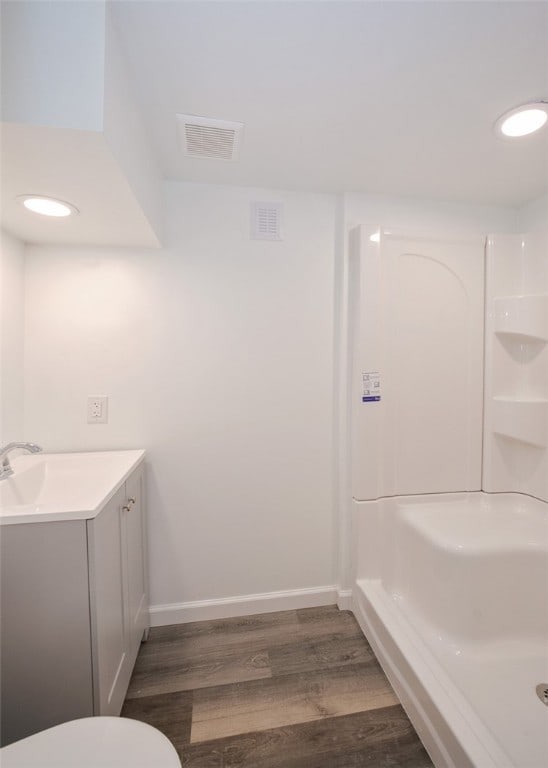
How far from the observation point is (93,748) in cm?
78

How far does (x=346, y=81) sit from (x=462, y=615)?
222cm

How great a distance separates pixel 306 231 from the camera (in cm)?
192

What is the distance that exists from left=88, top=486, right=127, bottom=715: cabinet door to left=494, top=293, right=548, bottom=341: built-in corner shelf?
7.11 feet

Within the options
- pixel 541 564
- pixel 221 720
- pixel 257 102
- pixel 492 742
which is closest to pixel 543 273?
pixel 541 564

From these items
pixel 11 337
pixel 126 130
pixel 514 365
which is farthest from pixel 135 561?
pixel 514 365

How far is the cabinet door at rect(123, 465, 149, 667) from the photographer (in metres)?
1.41

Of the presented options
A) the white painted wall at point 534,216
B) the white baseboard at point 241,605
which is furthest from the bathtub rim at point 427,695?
the white painted wall at point 534,216

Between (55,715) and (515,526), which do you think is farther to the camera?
(515,526)

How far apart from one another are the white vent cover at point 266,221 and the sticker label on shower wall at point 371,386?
36.3 inches

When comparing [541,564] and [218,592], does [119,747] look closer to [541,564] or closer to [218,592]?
[218,592]

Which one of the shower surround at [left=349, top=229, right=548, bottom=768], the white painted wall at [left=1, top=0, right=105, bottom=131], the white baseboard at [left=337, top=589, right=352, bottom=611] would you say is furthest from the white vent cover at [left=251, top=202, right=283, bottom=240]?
the white baseboard at [left=337, top=589, right=352, bottom=611]

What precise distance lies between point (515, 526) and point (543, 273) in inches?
54.9

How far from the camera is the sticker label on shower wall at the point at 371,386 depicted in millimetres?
1845

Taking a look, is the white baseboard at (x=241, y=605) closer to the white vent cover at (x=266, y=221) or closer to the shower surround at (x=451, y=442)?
the shower surround at (x=451, y=442)
